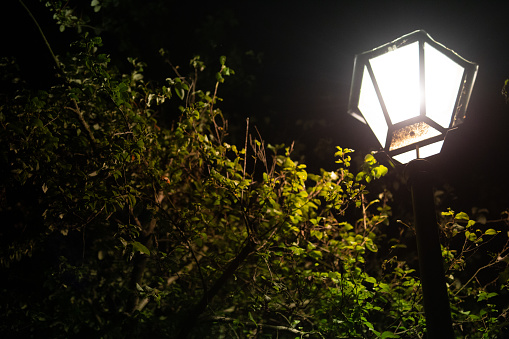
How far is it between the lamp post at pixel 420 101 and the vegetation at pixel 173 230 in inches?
46.1

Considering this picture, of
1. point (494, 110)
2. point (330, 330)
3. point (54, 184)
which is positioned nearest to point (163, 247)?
point (54, 184)

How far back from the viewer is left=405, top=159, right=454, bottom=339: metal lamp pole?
182 centimetres

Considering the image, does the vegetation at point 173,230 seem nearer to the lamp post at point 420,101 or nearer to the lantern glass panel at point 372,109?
the lantern glass panel at point 372,109

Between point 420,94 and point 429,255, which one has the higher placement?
point 420,94

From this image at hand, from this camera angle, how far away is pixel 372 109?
2377 millimetres

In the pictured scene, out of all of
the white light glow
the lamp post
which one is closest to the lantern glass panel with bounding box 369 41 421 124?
the lamp post

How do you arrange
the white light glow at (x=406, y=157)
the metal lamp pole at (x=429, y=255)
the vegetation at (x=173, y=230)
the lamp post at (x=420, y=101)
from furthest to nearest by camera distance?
the vegetation at (x=173, y=230) → the white light glow at (x=406, y=157) → the lamp post at (x=420, y=101) → the metal lamp pole at (x=429, y=255)

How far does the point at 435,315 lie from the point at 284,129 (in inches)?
204

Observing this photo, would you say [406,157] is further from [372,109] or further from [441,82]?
[441,82]

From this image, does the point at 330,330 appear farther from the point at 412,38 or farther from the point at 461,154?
the point at 461,154

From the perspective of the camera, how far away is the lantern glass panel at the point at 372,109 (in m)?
2.29

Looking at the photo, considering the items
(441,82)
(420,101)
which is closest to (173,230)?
(420,101)

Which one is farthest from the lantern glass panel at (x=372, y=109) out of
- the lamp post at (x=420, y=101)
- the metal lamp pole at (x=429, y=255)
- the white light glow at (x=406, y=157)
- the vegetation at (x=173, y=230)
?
the vegetation at (x=173, y=230)

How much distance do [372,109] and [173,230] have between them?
2.55 meters
